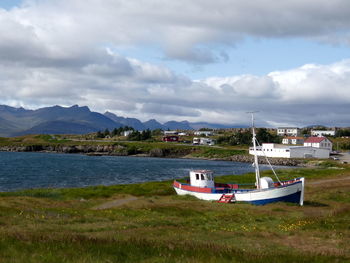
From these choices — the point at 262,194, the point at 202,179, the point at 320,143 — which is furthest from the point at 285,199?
the point at 320,143

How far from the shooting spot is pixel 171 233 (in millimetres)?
20297

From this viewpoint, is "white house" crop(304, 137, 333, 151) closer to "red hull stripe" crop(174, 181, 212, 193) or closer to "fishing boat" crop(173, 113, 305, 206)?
"fishing boat" crop(173, 113, 305, 206)

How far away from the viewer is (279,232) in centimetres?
2328

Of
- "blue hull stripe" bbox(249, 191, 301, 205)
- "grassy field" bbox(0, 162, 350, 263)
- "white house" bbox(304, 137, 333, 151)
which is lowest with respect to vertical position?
"blue hull stripe" bbox(249, 191, 301, 205)

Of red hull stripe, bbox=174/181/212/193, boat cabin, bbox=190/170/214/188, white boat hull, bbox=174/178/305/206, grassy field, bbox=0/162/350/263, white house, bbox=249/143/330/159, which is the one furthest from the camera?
white house, bbox=249/143/330/159

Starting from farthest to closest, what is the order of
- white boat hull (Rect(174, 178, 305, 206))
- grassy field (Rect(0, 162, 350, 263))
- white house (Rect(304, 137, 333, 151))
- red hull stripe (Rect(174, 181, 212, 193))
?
white house (Rect(304, 137, 333, 151)) → red hull stripe (Rect(174, 181, 212, 193)) → white boat hull (Rect(174, 178, 305, 206)) → grassy field (Rect(0, 162, 350, 263))

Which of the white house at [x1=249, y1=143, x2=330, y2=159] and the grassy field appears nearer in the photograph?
the grassy field

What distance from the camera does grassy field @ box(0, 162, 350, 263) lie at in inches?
474

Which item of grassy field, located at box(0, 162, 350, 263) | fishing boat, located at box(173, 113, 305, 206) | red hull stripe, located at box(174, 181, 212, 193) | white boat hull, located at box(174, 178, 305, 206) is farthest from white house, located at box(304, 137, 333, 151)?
white boat hull, located at box(174, 178, 305, 206)

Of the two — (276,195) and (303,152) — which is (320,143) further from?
(276,195)

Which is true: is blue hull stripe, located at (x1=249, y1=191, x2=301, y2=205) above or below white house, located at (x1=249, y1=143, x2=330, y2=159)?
below

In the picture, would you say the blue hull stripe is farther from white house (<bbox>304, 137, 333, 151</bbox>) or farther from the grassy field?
white house (<bbox>304, 137, 333, 151</bbox>)

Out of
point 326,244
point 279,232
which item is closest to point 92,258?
point 326,244

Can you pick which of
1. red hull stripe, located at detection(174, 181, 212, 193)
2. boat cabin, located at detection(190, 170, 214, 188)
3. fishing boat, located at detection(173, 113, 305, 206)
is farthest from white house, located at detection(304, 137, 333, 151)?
red hull stripe, located at detection(174, 181, 212, 193)
